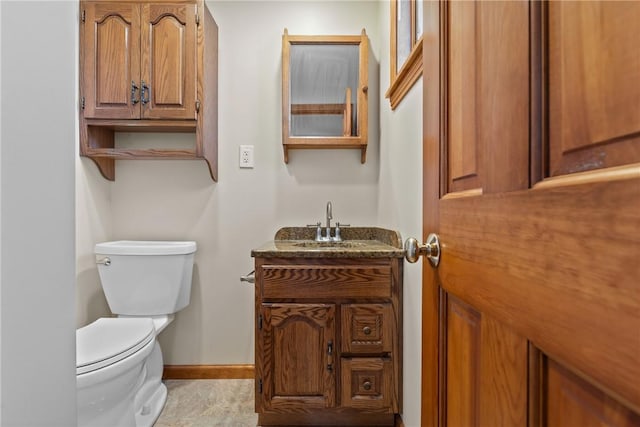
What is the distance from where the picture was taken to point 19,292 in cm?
41

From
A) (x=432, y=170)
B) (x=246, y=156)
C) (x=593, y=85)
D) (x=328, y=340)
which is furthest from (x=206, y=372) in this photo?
(x=593, y=85)

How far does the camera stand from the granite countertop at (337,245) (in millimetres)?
1389

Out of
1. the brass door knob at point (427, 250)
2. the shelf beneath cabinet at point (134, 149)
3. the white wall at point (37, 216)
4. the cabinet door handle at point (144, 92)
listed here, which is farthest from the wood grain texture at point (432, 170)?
the cabinet door handle at point (144, 92)

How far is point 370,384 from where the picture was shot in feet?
4.57

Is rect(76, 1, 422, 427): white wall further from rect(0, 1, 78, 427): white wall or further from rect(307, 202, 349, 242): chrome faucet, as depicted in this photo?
rect(0, 1, 78, 427): white wall

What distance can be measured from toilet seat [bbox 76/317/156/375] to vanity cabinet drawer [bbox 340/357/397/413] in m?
0.82

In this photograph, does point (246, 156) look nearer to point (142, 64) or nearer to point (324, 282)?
point (142, 64)

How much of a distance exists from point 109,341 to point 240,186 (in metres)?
0.96

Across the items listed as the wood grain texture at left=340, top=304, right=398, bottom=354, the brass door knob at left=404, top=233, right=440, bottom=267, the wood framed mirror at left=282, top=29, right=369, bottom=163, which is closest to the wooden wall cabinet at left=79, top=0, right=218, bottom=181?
the wood framed mirror at left=282, top=29, right=369, bottom=163

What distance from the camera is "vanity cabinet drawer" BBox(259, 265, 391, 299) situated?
1389 millimetres

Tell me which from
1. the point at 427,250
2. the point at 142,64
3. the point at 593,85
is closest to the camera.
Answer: the point at 593,85

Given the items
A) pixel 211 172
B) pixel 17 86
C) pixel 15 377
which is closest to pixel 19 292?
pixel 15 377

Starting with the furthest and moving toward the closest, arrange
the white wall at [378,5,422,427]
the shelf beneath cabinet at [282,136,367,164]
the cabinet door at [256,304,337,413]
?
1. the shelf beneath cabinet at [282,136,367,164]
2. the cabinet door at [256,304,337,413]
3. the white wall at [378,5,422,427]

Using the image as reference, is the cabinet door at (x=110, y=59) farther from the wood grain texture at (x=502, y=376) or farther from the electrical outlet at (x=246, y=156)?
the wood grain texture at (x=502, y=376)
